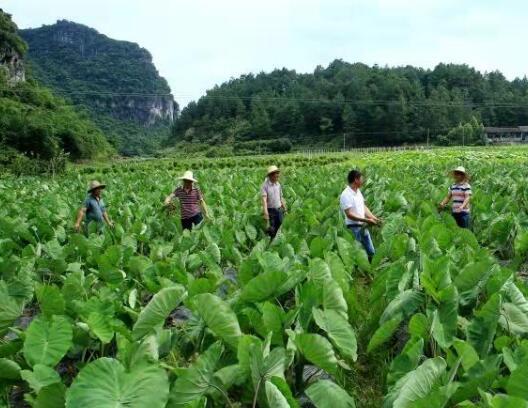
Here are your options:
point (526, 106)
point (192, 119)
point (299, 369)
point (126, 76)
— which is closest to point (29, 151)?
point (299, 369)

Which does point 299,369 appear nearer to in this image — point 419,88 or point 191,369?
→ point 191,369

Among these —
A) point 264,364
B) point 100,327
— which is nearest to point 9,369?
point 100,327

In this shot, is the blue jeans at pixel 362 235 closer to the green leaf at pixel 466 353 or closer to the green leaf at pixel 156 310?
the green leaf at pixel 156 310

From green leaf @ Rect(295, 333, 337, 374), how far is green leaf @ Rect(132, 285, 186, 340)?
2.80 feet

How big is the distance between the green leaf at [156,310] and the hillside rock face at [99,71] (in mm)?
90889

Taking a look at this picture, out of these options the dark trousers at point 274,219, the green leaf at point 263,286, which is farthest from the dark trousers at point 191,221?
the green leaf at point 263,286

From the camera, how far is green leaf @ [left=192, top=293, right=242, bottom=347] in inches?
123

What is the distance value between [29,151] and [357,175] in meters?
35.0

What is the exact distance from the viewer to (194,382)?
273 centimetres

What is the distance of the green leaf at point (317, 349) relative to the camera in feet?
9.65

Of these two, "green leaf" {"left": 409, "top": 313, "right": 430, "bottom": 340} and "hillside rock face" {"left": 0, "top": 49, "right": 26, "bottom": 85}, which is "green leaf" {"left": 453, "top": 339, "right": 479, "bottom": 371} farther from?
"hillside rock face" {"left": 0, "top": 49, "right": 26, "bottom": 85}

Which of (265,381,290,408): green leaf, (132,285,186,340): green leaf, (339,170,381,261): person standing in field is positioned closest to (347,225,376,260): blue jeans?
(339,170,381,261): person standing in field

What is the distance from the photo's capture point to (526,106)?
252 ft

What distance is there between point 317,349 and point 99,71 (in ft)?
376
